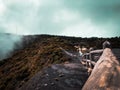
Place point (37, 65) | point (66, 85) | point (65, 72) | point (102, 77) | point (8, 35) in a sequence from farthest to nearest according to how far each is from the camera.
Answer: point (8, 35) → point (37, 65) → point (65, 72) → point (66, 85) → point (102, 77)

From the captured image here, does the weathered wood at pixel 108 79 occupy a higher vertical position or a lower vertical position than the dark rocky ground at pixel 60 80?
higher

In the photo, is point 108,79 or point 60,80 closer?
point 108,79

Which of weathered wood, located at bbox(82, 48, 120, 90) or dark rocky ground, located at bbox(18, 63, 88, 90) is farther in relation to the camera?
dark rocky ground, located at bbox(18, 63, 88, 90)

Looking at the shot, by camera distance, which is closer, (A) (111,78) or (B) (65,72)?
(A) (111,78)

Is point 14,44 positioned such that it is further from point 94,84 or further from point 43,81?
point 94,84

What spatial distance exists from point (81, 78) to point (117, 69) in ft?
24.5

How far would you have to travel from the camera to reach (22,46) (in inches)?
1951

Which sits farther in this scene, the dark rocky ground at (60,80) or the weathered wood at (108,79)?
the dark rocky ground at (60,80)

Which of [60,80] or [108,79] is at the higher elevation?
[108,79]

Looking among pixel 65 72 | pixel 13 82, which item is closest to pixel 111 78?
pixel 65 72

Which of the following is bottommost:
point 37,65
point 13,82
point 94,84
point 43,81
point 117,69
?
point 13,82

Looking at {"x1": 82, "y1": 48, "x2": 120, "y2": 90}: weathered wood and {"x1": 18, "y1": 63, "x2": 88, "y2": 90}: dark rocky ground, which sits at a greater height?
{"x1": 82, "y1": 48, "x2": 120, "y2": 90}: weathered wood

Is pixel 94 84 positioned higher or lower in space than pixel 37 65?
higher

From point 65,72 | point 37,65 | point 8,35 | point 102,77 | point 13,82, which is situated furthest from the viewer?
point 8,35
